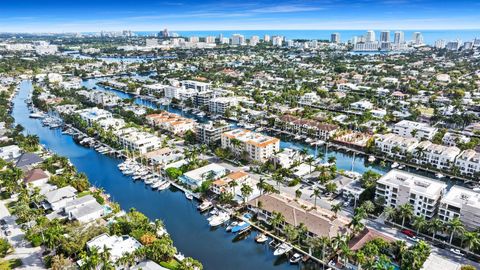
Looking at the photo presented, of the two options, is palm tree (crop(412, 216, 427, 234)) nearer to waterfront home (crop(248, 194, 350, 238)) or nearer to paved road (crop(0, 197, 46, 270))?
waterfront home (crop(248, 194, 350, 238))

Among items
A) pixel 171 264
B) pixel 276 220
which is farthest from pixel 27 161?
pixel 276 220

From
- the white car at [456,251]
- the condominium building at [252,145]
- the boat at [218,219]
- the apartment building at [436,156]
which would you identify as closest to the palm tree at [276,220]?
the boat at [218,219]

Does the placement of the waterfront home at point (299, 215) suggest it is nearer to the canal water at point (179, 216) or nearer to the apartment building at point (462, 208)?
the canal water at point (179, 216)

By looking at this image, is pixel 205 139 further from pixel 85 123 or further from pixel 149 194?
pixel 85 123

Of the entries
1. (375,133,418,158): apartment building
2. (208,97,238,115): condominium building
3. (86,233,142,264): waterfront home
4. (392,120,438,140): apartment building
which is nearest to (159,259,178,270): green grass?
(86,233,142,264): waterfront home

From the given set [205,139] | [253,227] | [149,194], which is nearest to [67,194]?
[149,194]
